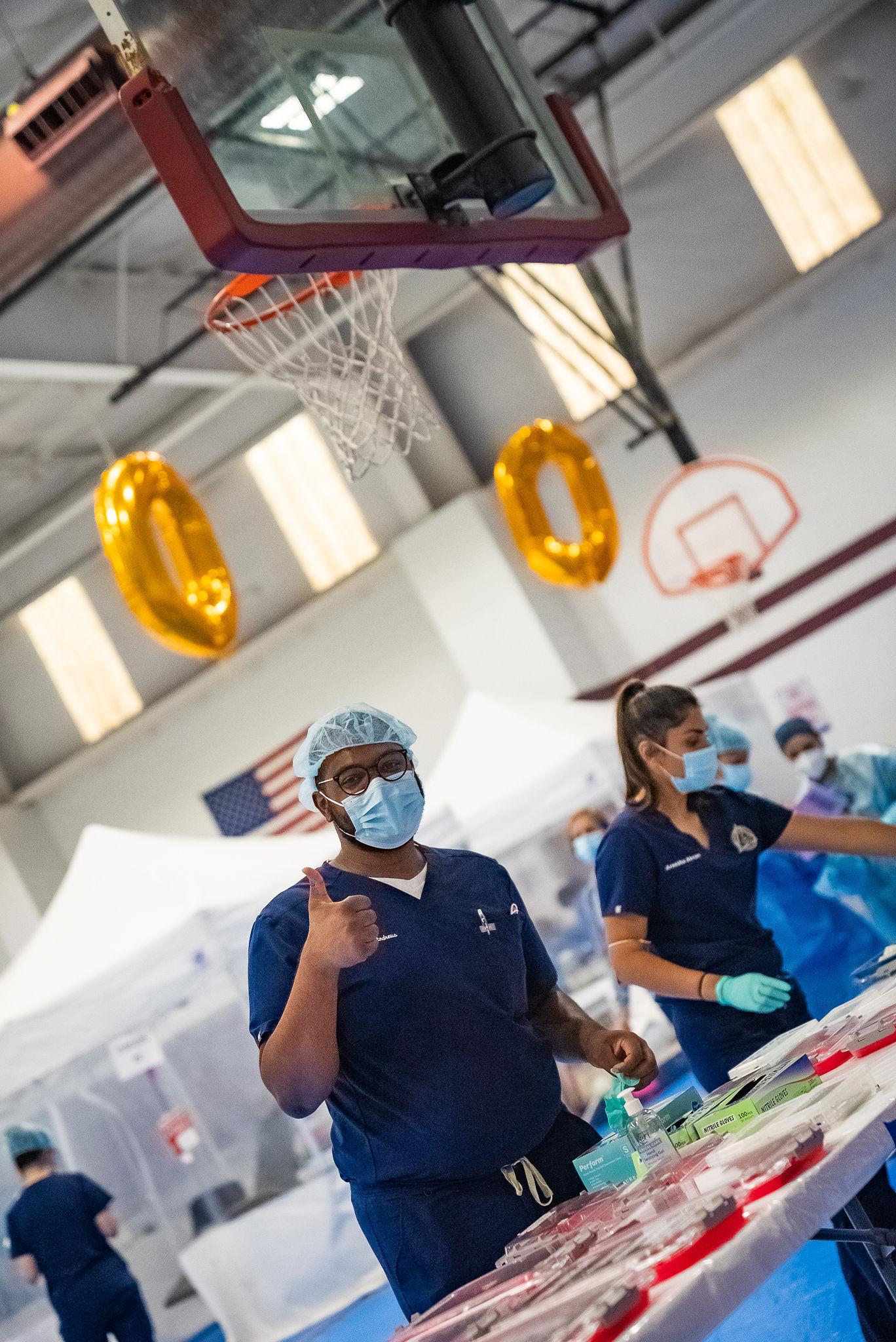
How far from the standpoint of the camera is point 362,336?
5691 mm

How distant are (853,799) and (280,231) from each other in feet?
14.7

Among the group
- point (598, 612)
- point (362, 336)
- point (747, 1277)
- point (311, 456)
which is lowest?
point (747, 1277)

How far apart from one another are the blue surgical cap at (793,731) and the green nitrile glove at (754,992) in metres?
4.27

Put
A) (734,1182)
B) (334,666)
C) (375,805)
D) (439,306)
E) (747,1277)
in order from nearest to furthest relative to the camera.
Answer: (747,1277) → (734,1182) → (375,805) → (439,306) → (334,666)

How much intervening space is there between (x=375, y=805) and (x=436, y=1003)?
1.34ft

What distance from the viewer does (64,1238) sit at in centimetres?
662

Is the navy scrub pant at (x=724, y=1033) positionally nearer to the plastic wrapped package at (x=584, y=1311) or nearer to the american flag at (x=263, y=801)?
the plastic wrapped package at (x=584, y=1311)

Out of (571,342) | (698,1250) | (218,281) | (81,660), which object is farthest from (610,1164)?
(81,660)

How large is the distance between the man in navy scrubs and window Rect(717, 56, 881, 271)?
10.8 metres

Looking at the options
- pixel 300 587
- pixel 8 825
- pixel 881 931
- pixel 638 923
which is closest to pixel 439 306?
pixel 300 587

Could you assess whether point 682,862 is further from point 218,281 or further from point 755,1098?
point 218,281

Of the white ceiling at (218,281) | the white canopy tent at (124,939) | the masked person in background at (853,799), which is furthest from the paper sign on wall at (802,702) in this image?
the white canopy tent at (124,939)

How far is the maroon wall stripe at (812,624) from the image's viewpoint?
1208 centimetres

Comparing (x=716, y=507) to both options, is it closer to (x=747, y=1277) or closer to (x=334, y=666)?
(x=334, y=666)
